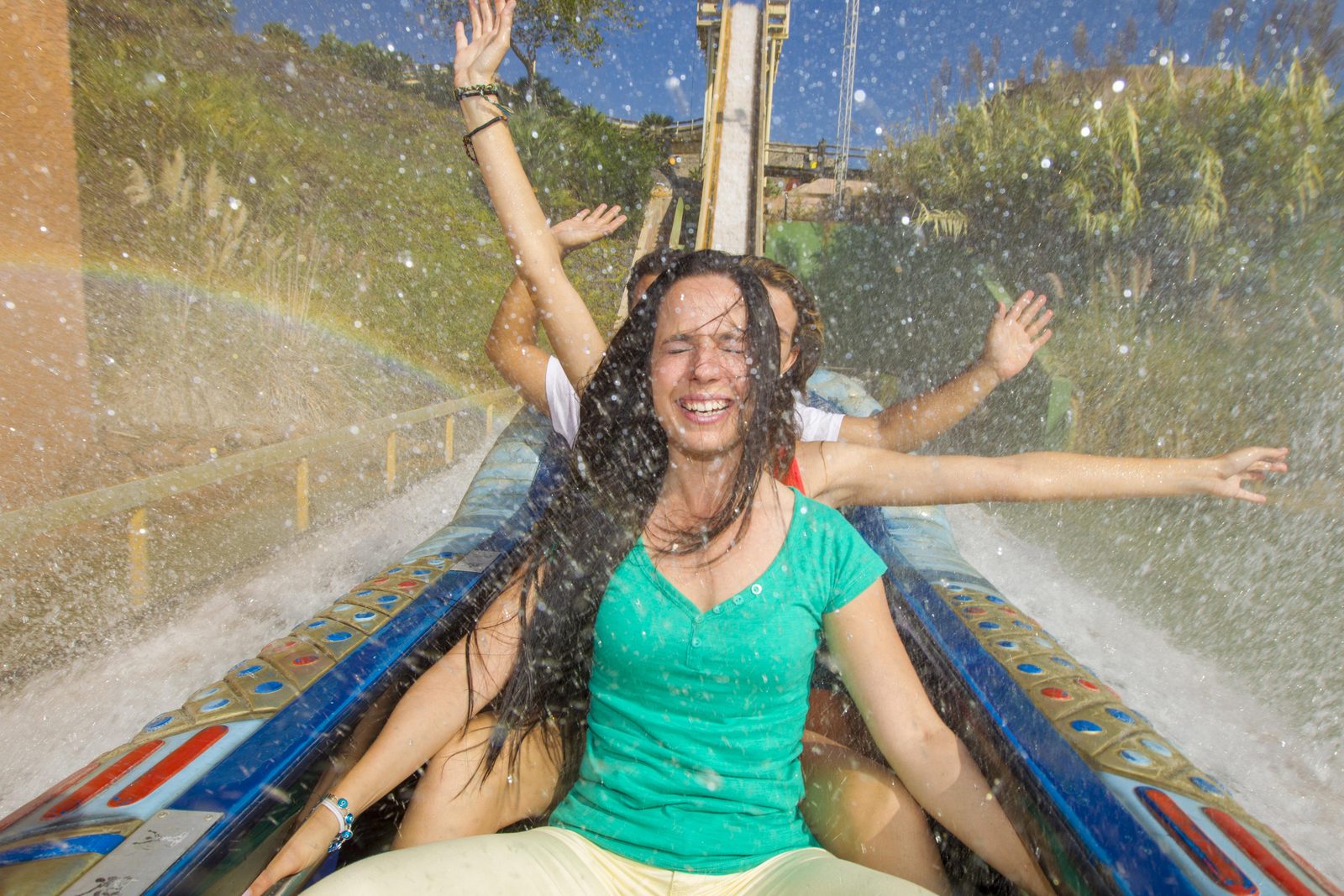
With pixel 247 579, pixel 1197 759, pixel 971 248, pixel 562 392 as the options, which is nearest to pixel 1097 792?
pixel 562 392

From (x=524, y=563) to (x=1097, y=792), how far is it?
1031mm

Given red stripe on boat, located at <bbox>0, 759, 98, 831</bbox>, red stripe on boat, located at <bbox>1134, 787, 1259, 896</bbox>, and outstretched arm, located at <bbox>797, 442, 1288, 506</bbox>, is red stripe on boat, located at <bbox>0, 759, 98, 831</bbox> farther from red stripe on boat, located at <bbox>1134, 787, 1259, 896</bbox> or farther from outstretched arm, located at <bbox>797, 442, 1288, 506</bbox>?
red stripe on boat, located at <bbox>1134, 787, 1259, 896</bbox>

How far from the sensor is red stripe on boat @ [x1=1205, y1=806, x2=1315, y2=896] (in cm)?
113

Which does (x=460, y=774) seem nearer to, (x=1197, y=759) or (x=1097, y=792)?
(x=1097, y=792)

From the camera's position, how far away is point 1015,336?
2117 millimetres

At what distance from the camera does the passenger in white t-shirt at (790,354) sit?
193 centimetres

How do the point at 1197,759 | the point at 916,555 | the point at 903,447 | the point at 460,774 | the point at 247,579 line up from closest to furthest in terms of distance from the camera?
the point at 460,774 < the point at 903,447 < the point at 916,555 < the point at 1197,759 < the point at 247,579

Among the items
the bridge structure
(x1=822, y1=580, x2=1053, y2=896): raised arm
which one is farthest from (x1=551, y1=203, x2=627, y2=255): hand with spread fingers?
the bridge structure

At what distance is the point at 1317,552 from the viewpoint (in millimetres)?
7258

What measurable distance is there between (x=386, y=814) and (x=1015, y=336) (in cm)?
177

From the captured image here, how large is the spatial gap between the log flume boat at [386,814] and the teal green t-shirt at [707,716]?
16.6 inches

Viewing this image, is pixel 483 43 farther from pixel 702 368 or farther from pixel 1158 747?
pixel 1158 747

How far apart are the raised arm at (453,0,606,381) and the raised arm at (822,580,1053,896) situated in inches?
38.8

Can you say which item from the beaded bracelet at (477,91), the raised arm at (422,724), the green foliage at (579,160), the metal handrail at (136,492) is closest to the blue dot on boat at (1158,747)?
the raised arm at (422,724)
